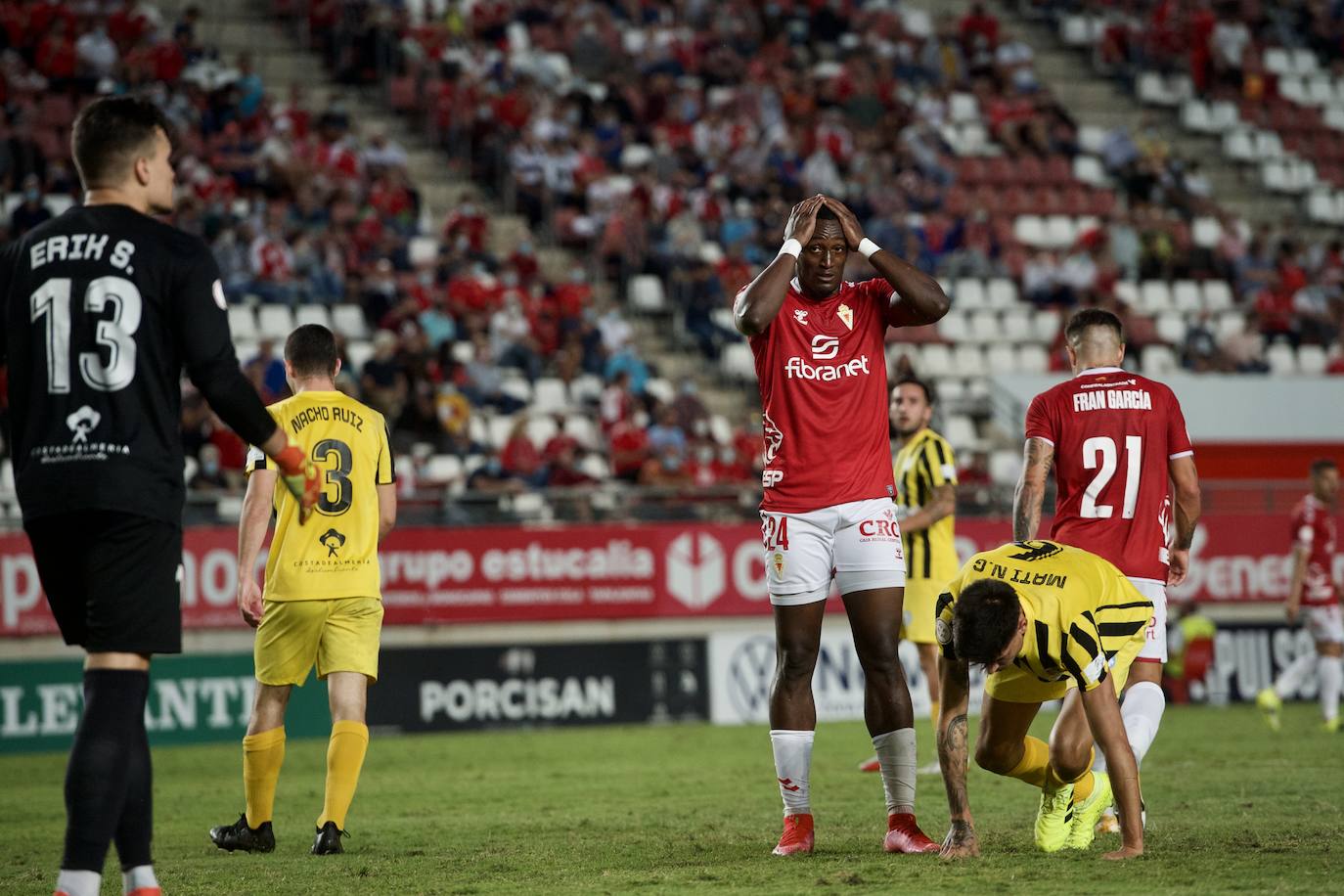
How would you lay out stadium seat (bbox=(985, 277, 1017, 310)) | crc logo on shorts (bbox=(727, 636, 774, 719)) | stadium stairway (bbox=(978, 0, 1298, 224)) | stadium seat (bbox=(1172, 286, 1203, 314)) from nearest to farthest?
crc logo on shorts (bbox=(727, 636, 774, 719)) → stadium seat (bbox=(985, 277, 1017, 310)) → stadium seat (bbox=(1172, 286, 1203, 314)) → stadium stairway (bbox=(978, 0, 1298, 224))

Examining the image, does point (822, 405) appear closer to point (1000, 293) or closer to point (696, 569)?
point (696, 569)

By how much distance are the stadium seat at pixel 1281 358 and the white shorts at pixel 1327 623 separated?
916 centimetres

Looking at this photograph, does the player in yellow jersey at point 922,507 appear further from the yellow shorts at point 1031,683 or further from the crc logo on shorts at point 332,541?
the crc logo on shorts at point 332,541

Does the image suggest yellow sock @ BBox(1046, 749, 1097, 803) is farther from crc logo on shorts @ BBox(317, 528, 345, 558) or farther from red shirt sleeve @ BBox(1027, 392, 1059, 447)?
crc logo on shorts @ BBox(317, 528, 345, 558)

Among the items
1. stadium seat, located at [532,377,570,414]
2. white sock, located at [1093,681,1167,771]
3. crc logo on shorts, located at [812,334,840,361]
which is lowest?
white sock, located at [1093,681,1167,771]

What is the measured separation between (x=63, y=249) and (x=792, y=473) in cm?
319

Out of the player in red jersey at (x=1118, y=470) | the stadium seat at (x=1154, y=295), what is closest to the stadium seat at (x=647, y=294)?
the stadium seat at (x=1154, y=295)

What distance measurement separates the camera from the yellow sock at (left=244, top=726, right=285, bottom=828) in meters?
7.78

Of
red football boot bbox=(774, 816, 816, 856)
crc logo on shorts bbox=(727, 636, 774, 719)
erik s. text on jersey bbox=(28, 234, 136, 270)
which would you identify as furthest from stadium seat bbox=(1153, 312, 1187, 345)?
erik s. text on jersey bbox=(28, 234, 136, 270)

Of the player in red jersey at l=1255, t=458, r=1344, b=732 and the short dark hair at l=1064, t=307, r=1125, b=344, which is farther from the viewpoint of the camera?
the player in red jersey at l=1255, t=458, r=1344, b=732

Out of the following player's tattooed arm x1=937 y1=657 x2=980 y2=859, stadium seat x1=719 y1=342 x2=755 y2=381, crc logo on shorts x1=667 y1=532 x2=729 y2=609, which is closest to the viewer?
player's tattooed arm x1=937 y1=657 x2=980 y2=859

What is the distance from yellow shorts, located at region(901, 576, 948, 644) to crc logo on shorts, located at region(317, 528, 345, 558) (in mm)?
5125

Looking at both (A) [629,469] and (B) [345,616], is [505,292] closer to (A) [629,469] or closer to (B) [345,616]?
(A) [629,469]

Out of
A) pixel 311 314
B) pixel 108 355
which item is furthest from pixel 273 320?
pixel 108 355
